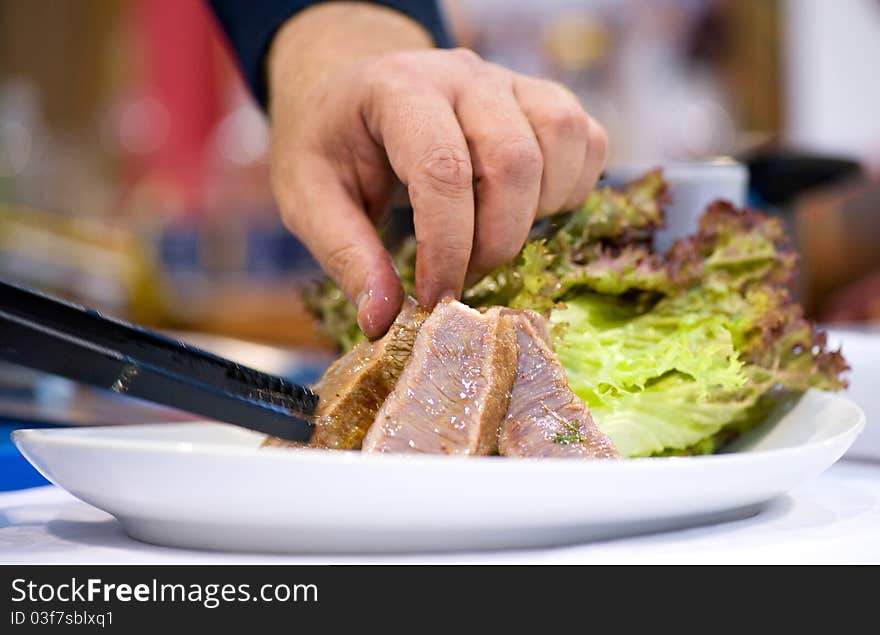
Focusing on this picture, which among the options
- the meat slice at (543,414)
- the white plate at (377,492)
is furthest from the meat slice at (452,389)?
the white plate at (377,492)

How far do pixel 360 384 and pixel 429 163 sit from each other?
1.13 ft

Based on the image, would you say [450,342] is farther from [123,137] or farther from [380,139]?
[123,137]

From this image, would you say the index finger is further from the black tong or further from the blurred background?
the blurred background

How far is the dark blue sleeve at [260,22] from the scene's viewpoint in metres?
2.20

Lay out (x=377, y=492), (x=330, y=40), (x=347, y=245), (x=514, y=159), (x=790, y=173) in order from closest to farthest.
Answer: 1. (x=377, y=492)
2. (x=514, y=159)
3. (x=347, y=245)
4. (x=330, y=40)
5. (x=790, y=173)

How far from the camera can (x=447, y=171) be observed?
1.44 metres

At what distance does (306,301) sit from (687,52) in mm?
5505

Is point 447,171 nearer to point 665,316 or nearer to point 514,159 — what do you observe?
point 514,159

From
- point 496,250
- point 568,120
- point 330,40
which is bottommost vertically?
point 496,250

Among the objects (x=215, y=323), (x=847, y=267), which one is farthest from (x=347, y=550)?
(x=215, y=323)

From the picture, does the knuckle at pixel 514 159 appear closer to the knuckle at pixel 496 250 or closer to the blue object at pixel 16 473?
the knuckle at pixel 496 250

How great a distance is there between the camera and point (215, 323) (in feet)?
23.1

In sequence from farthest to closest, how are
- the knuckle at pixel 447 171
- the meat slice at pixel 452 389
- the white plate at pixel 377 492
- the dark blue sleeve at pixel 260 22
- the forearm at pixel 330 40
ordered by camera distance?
the dark blue sleeve at pixel 260 22, the forearm at pixel 330 40, the knuckle at pixel 447 171, the meat slice at pixel 452 389, the white plate at pixel 377 492

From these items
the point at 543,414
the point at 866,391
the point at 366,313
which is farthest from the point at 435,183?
the point at 866,391
